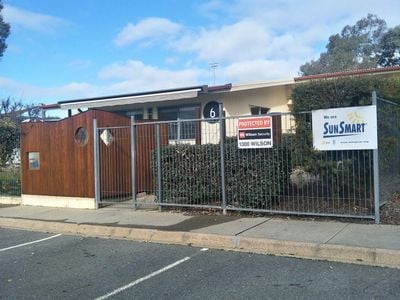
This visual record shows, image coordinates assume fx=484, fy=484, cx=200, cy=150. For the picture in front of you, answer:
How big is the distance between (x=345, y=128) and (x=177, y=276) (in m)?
4.36

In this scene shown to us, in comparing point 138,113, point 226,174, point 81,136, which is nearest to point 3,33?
point 138,113

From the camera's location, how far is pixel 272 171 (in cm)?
989

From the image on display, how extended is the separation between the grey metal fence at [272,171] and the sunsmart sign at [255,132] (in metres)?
0.12

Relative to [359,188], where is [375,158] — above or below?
above

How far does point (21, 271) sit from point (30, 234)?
11.1 feet

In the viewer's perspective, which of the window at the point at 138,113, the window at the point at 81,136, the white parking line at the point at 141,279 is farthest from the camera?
the window at the point at 138,113

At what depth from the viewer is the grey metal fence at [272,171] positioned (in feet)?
30.4

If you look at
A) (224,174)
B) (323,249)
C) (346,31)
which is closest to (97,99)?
(224,174)

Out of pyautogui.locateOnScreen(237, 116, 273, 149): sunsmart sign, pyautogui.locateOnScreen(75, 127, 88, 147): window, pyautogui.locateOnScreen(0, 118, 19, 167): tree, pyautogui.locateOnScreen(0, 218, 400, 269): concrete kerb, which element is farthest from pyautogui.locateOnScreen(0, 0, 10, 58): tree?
pyautogui.locateOnScreen(237, 116, 273, 149): sunsmart sign

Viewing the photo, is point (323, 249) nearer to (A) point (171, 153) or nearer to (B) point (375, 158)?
(B) point (375, 158)

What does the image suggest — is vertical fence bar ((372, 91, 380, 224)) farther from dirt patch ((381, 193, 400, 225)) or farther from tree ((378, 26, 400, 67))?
tree ((378, 26, 400, 67))

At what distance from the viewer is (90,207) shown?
41.2 ft

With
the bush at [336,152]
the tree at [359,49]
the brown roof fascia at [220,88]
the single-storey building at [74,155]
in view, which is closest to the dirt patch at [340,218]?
the bush at [336,152]

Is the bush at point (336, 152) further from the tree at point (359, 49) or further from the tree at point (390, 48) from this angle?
the tree at point (390, 48)
